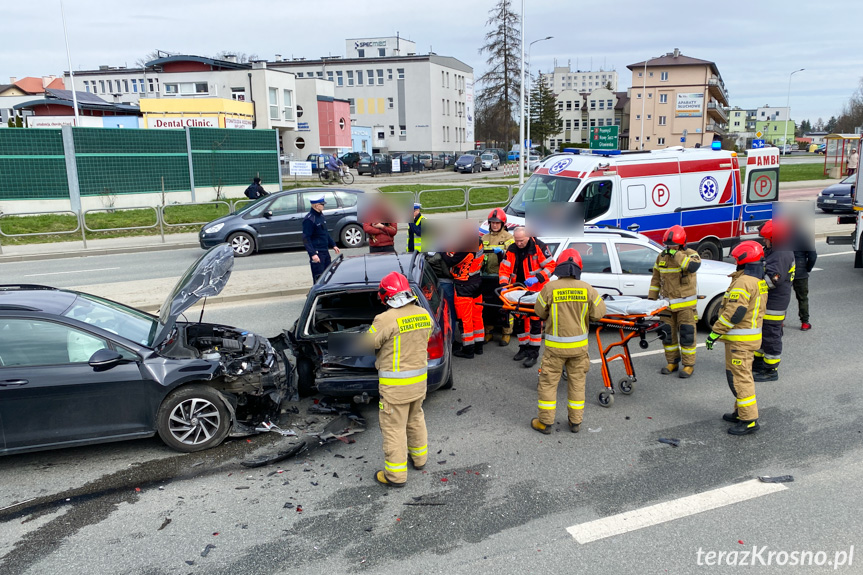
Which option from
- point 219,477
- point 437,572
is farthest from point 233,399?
point 437,572

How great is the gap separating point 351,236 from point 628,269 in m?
9.75

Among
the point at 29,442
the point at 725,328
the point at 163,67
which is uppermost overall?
the point at 163,67

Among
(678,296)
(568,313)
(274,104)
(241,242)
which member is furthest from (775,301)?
(274,104)

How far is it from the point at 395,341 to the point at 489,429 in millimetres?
1639

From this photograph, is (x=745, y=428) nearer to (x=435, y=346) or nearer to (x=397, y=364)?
(x=435, y=346)

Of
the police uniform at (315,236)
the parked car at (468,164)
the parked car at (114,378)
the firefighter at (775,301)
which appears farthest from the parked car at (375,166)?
the parked car at (114,378)

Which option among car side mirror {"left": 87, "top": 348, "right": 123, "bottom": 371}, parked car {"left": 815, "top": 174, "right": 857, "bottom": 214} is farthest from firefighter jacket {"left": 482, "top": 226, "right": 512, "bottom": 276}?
parked car {"left": 815, "top": 174, "right": 857, "bottom": 214}

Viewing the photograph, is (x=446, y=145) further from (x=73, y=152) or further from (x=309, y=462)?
(x=309, y=462)

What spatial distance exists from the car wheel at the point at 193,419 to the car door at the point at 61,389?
165 millimetres

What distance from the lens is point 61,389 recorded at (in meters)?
5.05

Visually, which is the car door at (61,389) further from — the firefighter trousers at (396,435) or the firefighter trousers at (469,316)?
the firefighter trousers at (469,316)

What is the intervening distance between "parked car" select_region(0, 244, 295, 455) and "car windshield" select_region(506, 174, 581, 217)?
→ 7.38 meters

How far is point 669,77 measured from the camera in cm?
7506

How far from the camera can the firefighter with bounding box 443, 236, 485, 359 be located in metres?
7.82
